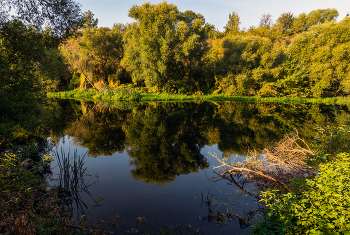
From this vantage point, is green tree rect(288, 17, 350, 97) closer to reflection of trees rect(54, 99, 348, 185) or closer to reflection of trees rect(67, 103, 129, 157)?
reflection of trees rect(54, 99, 348, 185)

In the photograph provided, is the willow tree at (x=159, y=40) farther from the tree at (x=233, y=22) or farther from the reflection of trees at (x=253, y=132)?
the tree at (x=233, y=22)

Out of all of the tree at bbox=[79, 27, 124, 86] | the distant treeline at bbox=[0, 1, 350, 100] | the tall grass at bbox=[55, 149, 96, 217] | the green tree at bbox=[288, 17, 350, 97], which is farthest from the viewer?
the tree at bbox=[79, 27, 124, 86]

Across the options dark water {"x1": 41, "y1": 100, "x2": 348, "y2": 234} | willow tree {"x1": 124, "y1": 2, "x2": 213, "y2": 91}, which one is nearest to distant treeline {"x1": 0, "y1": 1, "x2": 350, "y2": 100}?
willow tree {"x1": 124, "y1": 2, "x2": 213, "y2": 91}

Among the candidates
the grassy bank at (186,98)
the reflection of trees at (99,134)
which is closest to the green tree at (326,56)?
the grassy bank at (186,98)

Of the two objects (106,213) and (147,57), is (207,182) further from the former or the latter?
(147,57)

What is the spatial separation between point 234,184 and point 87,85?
39.9 m

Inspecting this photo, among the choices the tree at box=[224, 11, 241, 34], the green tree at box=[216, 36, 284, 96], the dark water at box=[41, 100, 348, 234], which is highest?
the tree at box=[224, 11, 241, 34]

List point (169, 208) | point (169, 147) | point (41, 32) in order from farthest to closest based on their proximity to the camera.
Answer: point (169, 147) < point (41, 32) < point (169, 208)

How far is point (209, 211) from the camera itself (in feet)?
17.0

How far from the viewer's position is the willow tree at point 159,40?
30.4m

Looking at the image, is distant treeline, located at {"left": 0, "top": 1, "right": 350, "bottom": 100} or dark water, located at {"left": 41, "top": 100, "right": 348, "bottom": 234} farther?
distant treeline, located at {"left": 0, "top": 1, "right": 350, "bottom": 100}

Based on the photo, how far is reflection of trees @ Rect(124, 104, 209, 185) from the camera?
7.79 meters

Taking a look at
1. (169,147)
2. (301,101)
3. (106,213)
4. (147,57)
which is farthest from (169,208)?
(301,101)

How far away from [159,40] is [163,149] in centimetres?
2506
